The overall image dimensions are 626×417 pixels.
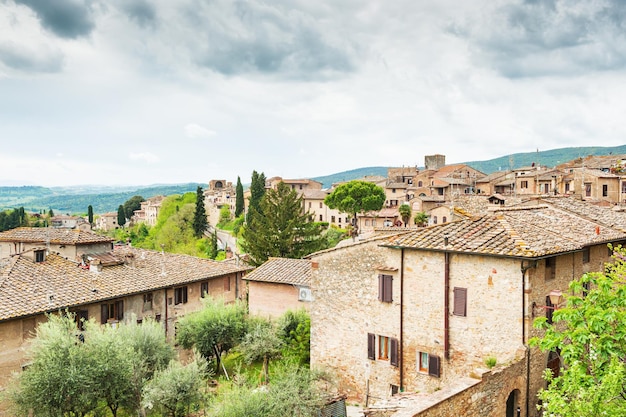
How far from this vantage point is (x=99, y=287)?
25.1 m

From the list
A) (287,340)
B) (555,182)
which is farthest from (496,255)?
(555,182)

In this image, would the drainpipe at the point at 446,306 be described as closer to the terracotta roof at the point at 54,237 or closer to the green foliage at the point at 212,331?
the green foliage at the point at 212,331

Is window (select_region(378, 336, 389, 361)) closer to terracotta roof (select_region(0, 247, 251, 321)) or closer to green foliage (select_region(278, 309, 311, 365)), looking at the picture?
green foliage (select_region(278, 309, 311, 365))

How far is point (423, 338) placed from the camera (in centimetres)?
1712

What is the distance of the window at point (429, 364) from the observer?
16.7 meters

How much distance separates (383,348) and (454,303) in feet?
11.4

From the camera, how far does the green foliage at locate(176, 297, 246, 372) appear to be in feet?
79.5

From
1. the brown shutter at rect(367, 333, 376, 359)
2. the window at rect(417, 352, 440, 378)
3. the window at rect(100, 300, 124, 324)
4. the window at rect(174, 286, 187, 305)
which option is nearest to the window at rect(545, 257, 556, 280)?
the window at rect(417, 352, 440, 378)

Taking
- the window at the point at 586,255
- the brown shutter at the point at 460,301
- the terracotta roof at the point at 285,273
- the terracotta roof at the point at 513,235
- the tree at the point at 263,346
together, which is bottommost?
the tree at the point at 263,346

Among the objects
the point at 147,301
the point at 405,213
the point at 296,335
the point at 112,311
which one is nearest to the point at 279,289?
the point at 296,335

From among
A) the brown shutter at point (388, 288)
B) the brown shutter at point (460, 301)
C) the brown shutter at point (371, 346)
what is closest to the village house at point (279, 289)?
the brown shutter at point (371, 346)

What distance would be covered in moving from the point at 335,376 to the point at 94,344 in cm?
906

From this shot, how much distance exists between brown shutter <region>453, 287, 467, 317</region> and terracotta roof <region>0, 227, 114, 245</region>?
72.2 feet

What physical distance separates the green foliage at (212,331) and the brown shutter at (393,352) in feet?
30.3
